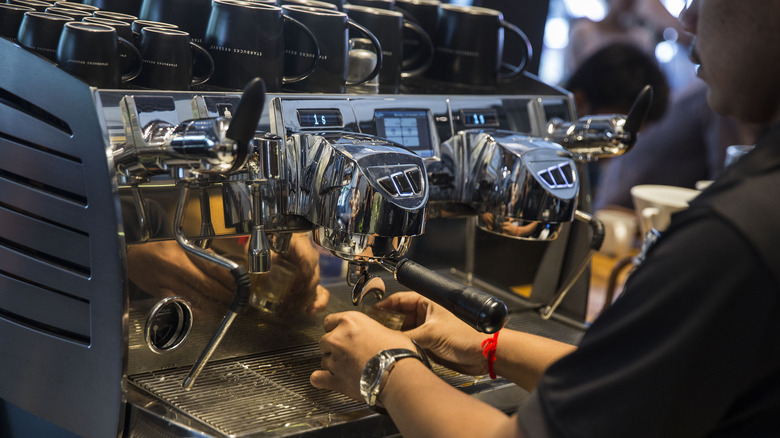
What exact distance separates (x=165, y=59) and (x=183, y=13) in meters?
0.10

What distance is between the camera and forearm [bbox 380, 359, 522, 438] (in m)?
0.61

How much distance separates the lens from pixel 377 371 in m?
0.70

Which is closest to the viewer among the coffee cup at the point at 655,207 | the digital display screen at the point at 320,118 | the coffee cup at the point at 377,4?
the digital display screen at the point at 320,118

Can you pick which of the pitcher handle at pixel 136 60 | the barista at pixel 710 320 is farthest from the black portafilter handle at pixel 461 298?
the pitcher handle at pixel 136 60

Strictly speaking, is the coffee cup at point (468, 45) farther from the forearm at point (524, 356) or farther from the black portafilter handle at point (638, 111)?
the forearm at point (524, 356)

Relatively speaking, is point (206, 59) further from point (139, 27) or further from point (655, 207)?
point (655, 207)

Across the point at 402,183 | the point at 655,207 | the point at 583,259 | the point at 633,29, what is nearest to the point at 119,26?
the point at 402,183

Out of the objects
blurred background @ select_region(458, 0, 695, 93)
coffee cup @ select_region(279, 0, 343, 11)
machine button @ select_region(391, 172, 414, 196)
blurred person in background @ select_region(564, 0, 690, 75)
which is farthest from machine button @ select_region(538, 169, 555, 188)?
blurred person in background @ select_region(564, 0, 690, 75)

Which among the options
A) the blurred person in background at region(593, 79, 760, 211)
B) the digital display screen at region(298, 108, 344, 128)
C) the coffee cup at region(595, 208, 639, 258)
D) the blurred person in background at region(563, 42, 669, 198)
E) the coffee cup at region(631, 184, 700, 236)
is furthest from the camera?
the blurred person in background at region(593, 79, 760, 211)

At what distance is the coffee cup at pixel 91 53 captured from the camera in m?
0.69

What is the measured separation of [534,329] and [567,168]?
0.27 metres

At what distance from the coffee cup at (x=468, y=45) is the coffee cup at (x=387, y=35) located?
0.08m

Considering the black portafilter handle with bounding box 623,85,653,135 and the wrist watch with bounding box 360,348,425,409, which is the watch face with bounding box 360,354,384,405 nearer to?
the wrist watch with bounding box 360,348,425,409

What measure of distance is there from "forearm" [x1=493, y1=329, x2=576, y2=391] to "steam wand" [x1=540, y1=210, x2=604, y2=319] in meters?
0.19
